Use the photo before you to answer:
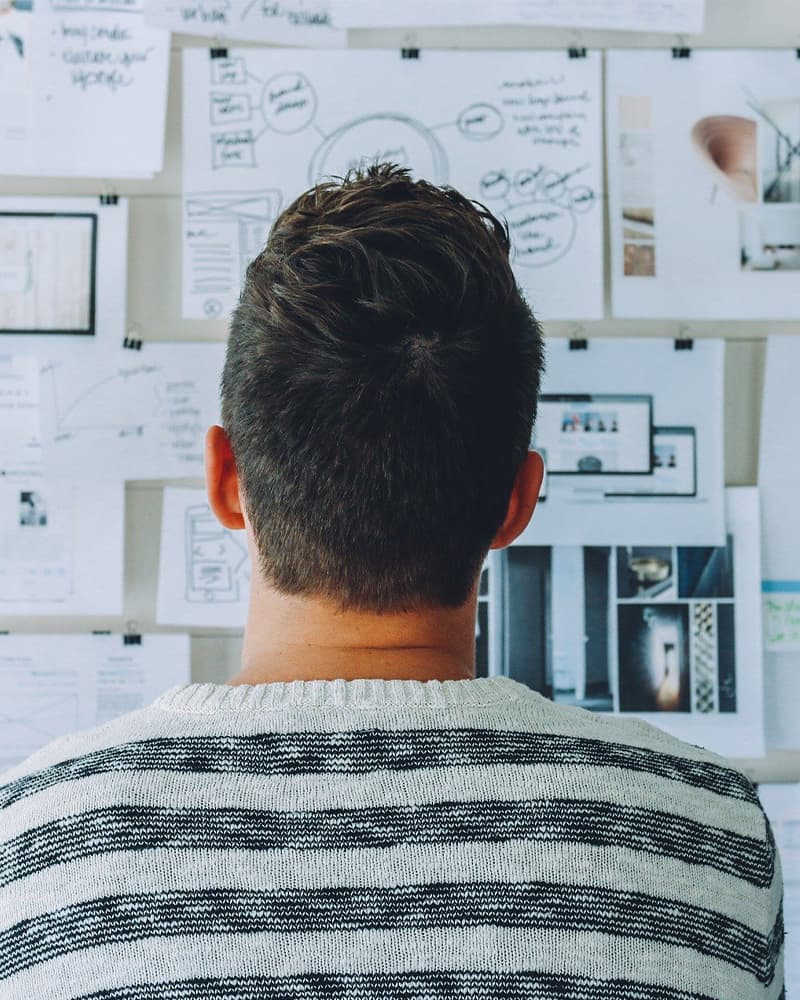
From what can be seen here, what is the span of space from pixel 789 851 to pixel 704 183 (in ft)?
2.96

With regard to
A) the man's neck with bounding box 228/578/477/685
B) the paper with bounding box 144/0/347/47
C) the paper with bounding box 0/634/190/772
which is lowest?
the paper with bounding box 0/634/190/772

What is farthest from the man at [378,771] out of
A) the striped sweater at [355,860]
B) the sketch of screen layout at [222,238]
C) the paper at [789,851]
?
the paper at [789,851]

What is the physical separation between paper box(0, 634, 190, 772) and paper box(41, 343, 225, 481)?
222 mm

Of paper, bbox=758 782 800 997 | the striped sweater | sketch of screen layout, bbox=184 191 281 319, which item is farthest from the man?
paper, bbox=758 782 800 997

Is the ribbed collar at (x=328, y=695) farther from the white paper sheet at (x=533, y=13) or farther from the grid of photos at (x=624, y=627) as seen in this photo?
the white paper sheet at (x=533, y=13)

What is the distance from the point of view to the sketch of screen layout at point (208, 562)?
4.31 ft

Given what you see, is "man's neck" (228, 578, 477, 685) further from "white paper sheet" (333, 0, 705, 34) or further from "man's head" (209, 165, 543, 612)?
"white paper sheet" (333, 0, 705, 34)

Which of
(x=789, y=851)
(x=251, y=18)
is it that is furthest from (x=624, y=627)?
(x=251, y=18)

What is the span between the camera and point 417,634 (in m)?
0.64

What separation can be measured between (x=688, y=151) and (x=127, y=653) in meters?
1.00

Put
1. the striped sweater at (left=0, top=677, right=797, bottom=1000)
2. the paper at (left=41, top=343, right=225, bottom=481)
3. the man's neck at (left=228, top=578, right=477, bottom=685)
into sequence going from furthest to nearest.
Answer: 1. the paper at (left=41, top=343, right=225, bottom=481)
2. the man's neck at (left=228, top=578, right=477, bottom=685)
3. the striped sweater at (left=0, top=677, right=797, bottom=1000)

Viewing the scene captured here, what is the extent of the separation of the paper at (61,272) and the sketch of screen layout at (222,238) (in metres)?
0.09

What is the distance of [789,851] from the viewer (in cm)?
132

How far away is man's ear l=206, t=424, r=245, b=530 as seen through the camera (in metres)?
0.70
